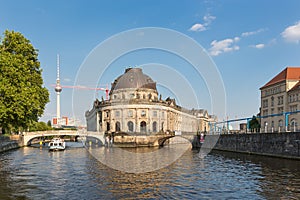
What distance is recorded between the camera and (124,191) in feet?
70.5

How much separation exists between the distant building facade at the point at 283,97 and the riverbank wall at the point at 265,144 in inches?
1007

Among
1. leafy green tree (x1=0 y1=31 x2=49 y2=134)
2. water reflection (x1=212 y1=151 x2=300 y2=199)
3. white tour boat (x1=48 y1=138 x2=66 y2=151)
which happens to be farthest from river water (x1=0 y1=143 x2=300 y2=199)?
white tour boat (x1=48 y1=138 x2=66 y2=151)

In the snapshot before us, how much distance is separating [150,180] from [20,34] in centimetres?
3509

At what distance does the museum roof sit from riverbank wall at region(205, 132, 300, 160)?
5739cm

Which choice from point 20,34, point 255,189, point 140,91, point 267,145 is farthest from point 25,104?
point 140,91

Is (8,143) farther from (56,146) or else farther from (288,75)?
(288,75)

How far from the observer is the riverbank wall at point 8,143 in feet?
197

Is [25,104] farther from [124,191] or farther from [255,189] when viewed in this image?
[255,189]

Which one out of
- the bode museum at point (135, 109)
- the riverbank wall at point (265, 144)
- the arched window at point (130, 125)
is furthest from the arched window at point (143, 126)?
the riverbank wall at point (265, 144)

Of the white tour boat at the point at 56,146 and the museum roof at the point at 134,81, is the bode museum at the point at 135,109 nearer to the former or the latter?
the museum roof at the point at 134,81

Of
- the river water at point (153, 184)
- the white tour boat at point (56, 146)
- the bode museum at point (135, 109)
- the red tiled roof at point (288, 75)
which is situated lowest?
the white tour boat at point (56, 146)

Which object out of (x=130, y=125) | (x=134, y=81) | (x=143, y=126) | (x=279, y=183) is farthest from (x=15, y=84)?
(x=134, y=81)

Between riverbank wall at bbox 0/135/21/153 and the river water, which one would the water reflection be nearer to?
the river water

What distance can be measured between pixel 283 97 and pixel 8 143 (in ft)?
238
